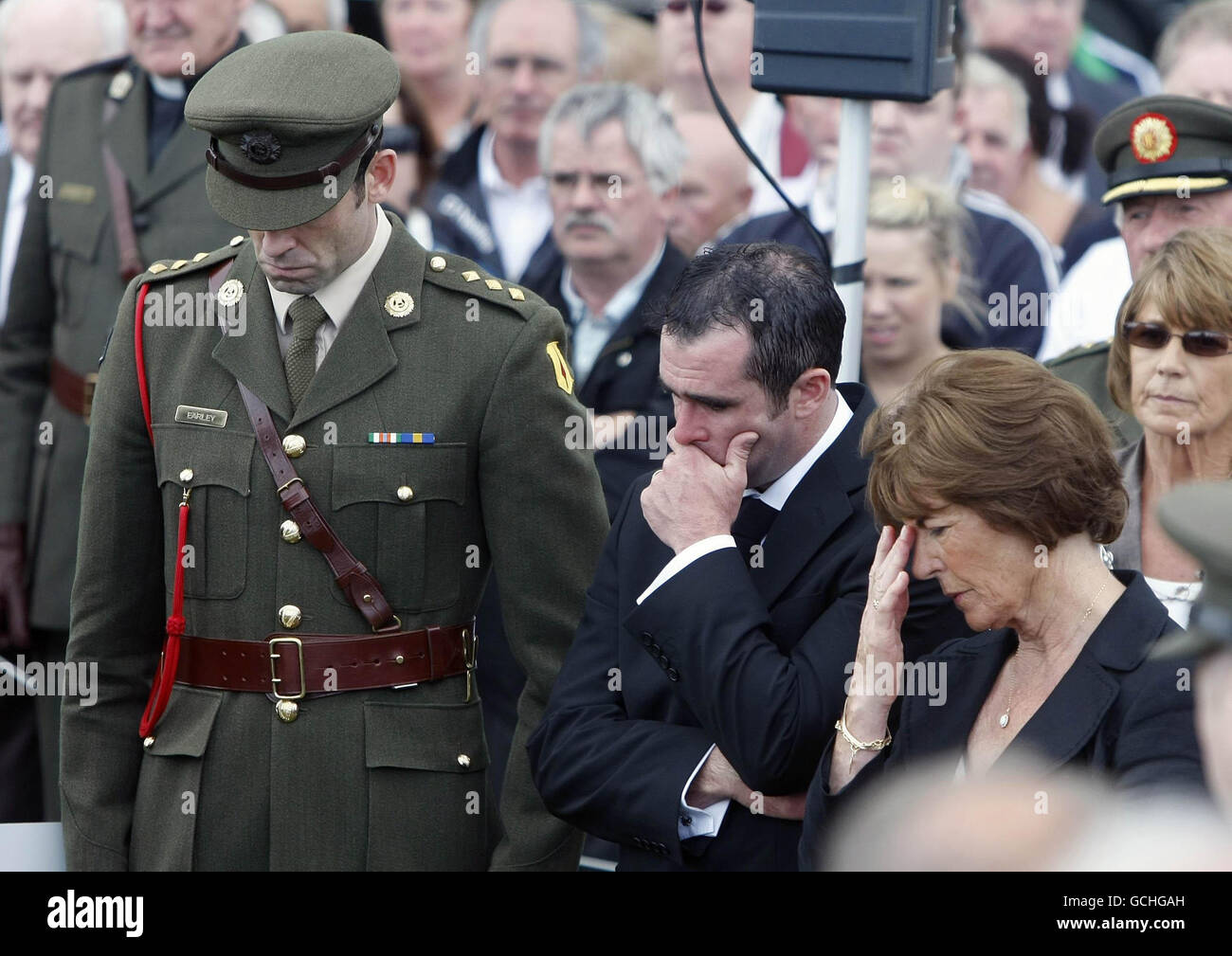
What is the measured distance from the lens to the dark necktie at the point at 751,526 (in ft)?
10.6

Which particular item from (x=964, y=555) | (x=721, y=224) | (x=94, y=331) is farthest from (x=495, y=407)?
(x=721, y=224)

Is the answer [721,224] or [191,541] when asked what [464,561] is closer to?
[191,541]

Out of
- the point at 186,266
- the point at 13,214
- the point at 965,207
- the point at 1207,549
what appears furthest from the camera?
the point at 13,214

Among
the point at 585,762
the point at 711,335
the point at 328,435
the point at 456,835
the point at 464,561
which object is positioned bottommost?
the point at 456,835

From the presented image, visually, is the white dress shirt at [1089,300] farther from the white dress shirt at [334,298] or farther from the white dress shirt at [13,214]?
the white dress shirt at [13,214]

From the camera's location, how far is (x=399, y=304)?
11.1 feet

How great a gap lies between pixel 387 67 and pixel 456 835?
4.72 ft

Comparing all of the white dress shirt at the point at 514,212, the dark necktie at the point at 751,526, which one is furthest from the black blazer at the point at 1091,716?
the white dress shirt at the point at 514,212

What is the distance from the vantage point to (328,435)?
10.8ft

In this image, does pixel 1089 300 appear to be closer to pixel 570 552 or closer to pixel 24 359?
pixel 570 552

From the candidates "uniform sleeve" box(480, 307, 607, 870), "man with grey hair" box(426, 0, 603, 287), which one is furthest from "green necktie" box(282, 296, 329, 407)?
"man with grey hair" box(426, 0, 603, 287)

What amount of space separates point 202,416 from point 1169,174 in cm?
267

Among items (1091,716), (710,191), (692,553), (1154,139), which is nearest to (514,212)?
(710,191)

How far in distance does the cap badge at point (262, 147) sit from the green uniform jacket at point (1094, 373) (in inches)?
79.1
